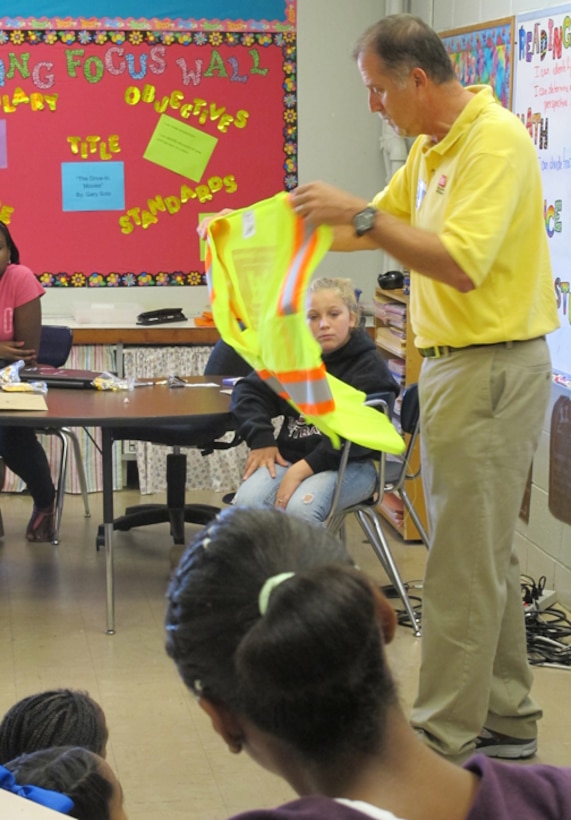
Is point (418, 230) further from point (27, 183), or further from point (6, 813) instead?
point (27, 183)

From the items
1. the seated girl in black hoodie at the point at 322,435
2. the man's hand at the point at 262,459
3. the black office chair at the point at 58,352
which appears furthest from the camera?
the black office chair at the point at 58,352

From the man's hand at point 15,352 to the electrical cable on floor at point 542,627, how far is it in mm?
1781

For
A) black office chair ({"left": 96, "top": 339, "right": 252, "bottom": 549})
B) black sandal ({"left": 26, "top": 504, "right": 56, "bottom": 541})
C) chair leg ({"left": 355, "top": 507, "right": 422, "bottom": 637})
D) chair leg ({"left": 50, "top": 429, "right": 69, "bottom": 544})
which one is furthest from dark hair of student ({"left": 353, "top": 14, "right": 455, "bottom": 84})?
black sandal ({"left": 26, "top": 504, "right": 56, "bottom": 541})

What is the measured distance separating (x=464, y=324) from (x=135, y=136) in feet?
11.9

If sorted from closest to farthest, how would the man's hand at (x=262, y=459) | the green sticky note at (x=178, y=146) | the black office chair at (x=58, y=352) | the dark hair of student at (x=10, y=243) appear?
1. the man's hand at (x=262, y=459)
2. the dark hair of student at (x=10, y=243)
3. the black office chair at (x=58, y=352)
4. the green sticky note at (x=178, y=146)

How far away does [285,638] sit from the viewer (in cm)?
103

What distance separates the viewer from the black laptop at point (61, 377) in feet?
14.9

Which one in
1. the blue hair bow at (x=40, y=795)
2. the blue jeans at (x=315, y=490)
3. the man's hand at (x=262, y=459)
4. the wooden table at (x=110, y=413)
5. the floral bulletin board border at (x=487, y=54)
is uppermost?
the floral bulletin board border at (x=487, y=54)

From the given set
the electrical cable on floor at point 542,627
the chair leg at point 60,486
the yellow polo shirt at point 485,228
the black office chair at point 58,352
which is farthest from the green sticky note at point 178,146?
the yellow polo shirt at point 485,228

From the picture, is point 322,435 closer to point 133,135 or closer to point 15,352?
point 15,352

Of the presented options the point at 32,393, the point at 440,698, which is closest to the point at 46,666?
the point at 32,393

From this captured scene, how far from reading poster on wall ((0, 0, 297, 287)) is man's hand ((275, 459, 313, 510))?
2.38m

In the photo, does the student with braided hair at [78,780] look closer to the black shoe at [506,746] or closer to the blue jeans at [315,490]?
the black shoe at [506,746]

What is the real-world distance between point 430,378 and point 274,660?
190cm
